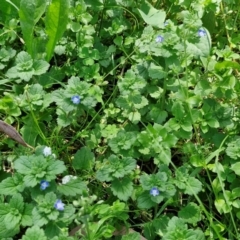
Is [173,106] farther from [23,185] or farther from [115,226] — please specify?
[23,185]

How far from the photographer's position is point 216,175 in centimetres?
249

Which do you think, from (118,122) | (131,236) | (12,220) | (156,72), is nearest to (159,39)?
(156,72)

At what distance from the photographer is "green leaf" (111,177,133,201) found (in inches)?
87.5

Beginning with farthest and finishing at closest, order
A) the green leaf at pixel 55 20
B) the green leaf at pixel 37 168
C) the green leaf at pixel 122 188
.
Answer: the green leaf at pixel 55 20 < the green leaf at pixel 122 188 < the green leaf at pixel 37 168

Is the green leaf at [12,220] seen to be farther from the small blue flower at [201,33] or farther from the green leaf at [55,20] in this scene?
the small blue flower at [201,33]

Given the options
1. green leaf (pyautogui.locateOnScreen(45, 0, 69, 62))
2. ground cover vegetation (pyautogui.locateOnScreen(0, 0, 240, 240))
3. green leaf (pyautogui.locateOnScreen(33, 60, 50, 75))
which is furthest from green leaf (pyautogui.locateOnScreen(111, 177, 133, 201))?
green leaf (pyautogui.locateOnScreen(45, 0, 69, 62))

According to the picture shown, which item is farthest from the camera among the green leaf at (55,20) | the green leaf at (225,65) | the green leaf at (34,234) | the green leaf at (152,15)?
the green leaf at (152,15)

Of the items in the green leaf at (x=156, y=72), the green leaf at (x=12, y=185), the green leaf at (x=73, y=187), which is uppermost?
the green leaf at (x=156, y=72)

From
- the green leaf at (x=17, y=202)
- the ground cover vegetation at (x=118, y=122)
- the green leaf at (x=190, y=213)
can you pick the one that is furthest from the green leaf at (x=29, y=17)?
the green leaf at (x=190, y=213)

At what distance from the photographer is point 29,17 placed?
2.66 meters

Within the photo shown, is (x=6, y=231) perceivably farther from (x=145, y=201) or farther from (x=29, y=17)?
(x=29, y=17)

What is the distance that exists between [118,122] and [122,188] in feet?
1.56

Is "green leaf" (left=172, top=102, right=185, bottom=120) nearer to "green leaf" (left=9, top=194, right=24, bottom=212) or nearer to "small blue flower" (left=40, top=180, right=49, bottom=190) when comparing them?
"small blue flower" (left=40, top=180, right=49, bottom=190)

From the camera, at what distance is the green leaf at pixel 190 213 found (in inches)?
88.7
